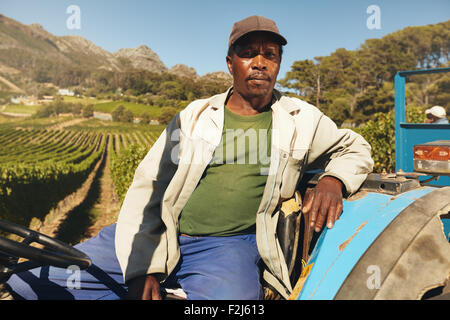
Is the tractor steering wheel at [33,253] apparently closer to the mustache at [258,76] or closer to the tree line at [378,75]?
the mustache at [258,76]

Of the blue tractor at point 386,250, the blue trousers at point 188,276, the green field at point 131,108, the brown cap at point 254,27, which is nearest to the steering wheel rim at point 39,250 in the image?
the blue trousers at point 188,276

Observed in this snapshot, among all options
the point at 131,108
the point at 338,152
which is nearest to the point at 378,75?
the point at 131,108

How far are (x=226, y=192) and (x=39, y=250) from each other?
0.86 meters

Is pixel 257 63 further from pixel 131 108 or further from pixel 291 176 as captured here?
pixel 131 108

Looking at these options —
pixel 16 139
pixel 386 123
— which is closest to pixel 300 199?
pixel 386 123

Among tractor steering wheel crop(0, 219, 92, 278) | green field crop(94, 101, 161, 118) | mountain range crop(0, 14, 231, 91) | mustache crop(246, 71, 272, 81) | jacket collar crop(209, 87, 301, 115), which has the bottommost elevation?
tractor steering wheel crop(0, 219, 92, 278)

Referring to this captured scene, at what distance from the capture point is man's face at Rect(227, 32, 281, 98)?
1.85 m

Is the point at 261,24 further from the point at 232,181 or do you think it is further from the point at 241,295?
the point at 241,295

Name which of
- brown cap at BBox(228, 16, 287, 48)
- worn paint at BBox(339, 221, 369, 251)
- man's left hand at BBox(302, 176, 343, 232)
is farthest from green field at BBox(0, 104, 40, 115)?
worn paint at BBox(339, 221, 369, 251)

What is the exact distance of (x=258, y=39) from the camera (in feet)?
6.05

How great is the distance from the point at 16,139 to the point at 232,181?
6875cm

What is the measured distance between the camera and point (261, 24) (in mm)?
1813

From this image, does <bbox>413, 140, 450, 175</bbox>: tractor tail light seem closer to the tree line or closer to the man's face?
the man's face

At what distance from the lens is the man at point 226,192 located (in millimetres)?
1517
